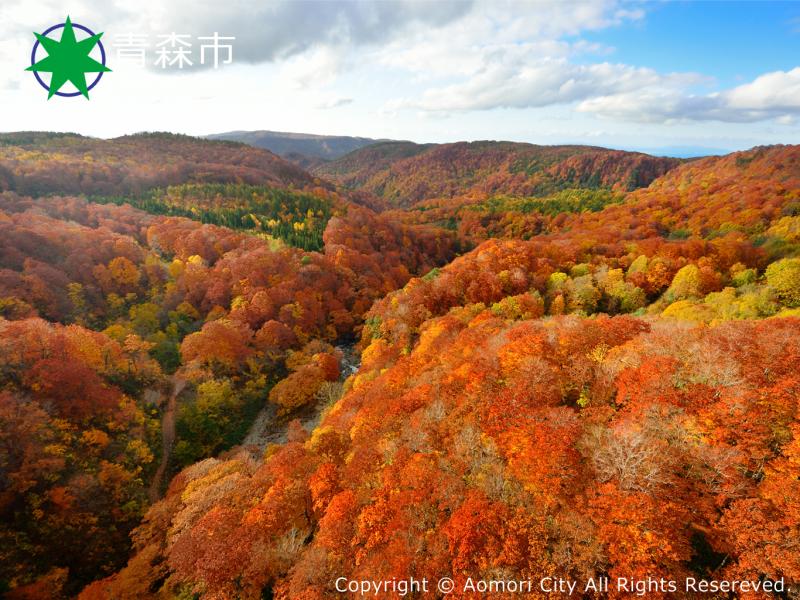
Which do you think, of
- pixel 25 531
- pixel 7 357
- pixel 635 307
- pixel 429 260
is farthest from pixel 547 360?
pixel 429 260

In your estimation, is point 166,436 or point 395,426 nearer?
point 395,426

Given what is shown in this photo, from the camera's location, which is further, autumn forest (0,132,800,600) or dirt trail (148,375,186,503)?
dirt trail (148,375,186,503)

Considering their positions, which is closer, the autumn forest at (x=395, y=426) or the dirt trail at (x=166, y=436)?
the autumn forest at (x=395, y=426)

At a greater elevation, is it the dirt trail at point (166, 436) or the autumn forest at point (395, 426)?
the autumn forest at point (395, 426)

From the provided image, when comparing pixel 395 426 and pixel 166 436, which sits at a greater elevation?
pixel 395 426

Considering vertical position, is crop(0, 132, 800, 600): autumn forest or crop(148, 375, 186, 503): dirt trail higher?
crop(0, 132, 800, 600): autumn forest
